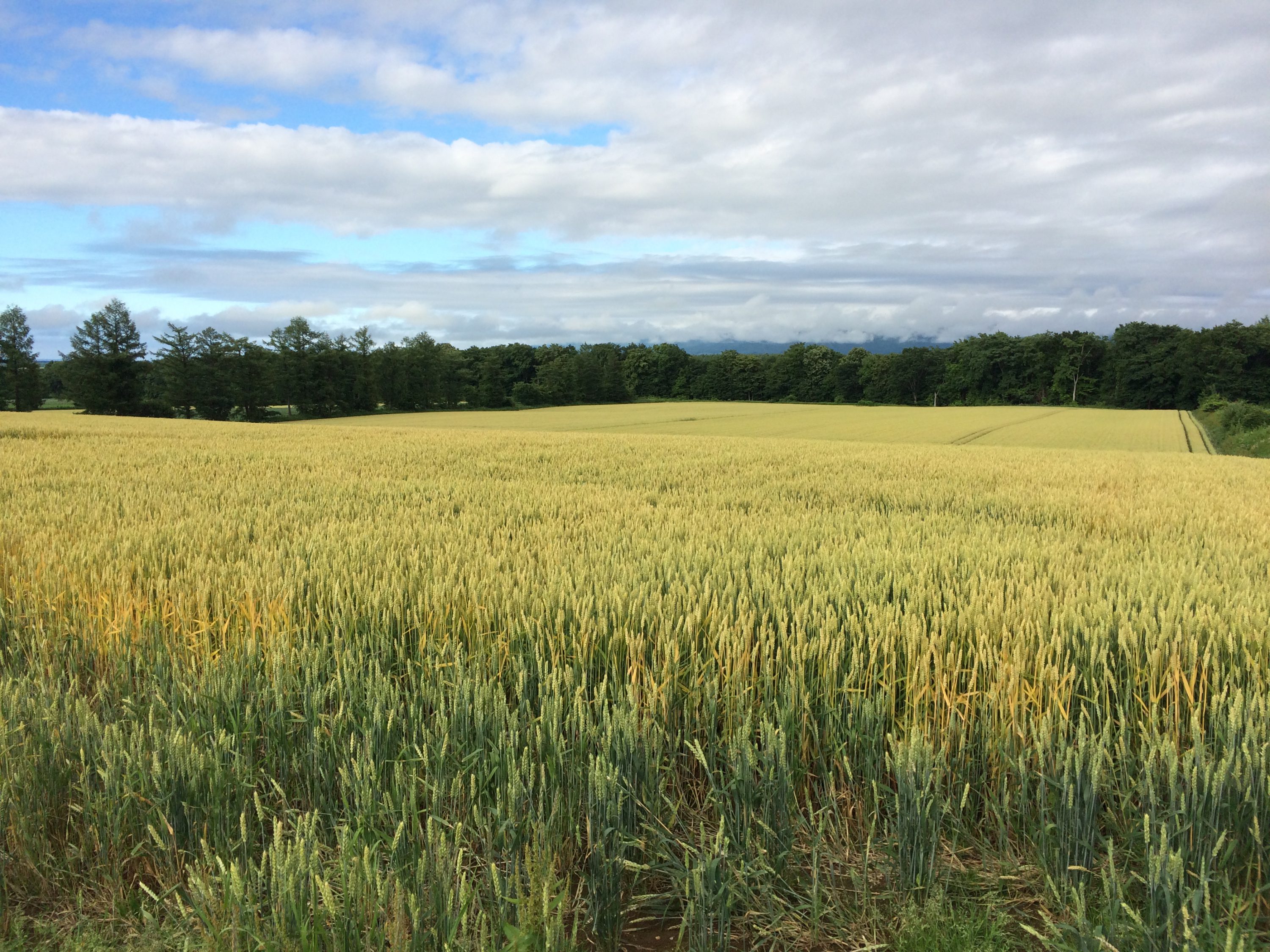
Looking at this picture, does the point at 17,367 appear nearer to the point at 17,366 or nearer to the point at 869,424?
the point at 17,366

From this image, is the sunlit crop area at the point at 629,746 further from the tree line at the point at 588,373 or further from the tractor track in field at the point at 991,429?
the tree line at the point at 588,373

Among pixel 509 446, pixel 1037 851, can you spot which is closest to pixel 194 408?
pixel 509 446

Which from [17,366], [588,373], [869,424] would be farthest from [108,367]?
[869,424]

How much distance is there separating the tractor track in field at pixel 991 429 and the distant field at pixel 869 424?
0.15 metres

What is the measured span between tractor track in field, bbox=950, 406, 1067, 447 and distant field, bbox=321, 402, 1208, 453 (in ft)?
0.49

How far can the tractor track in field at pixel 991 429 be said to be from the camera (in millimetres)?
41781

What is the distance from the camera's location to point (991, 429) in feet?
168

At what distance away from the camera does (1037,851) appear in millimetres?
2053

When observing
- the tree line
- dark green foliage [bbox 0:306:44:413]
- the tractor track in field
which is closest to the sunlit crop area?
the tractor track in field

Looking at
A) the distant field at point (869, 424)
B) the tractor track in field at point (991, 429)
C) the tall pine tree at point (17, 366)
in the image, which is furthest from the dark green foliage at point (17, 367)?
the tractor track in field at point (991, 429)

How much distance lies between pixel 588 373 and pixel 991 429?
54057 mm

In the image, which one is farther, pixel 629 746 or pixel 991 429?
pixel 991 429

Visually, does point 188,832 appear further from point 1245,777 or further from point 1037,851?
point 1245,777

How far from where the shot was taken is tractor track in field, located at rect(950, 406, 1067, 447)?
137 feet
